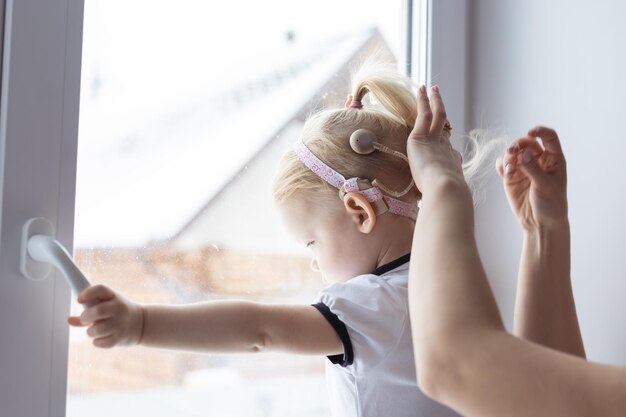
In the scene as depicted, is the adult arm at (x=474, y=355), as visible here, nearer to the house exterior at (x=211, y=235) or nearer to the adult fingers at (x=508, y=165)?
the adult fingers at (x=508, y=165)

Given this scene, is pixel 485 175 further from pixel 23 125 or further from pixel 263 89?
pixel 23 125

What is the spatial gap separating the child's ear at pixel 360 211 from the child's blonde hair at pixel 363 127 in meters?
0.03

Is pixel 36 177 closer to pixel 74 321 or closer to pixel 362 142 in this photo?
pixel 74 321

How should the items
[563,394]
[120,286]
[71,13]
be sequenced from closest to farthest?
[563,394] < [71,13] < [120,286]

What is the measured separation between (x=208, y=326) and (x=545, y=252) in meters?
0.45

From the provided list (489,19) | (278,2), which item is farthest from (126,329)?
(489,19)

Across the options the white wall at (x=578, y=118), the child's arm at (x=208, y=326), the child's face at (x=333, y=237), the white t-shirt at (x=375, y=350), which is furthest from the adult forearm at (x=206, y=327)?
the white wall at (x=578, y=118)

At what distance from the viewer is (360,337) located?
3.17 ft

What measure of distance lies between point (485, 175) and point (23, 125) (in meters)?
0.80

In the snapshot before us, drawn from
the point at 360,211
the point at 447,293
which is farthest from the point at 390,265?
the point at 447,293

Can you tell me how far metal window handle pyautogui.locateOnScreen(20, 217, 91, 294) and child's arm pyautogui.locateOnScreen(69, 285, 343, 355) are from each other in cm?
5

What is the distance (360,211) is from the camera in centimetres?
107

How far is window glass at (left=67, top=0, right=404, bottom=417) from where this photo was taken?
40.3 inches

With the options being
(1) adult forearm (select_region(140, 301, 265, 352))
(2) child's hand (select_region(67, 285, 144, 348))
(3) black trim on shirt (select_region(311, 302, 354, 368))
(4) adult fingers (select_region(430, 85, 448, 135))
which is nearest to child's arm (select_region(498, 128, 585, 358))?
(4) adult fingers (select_region(430, 85, 448, 135))
